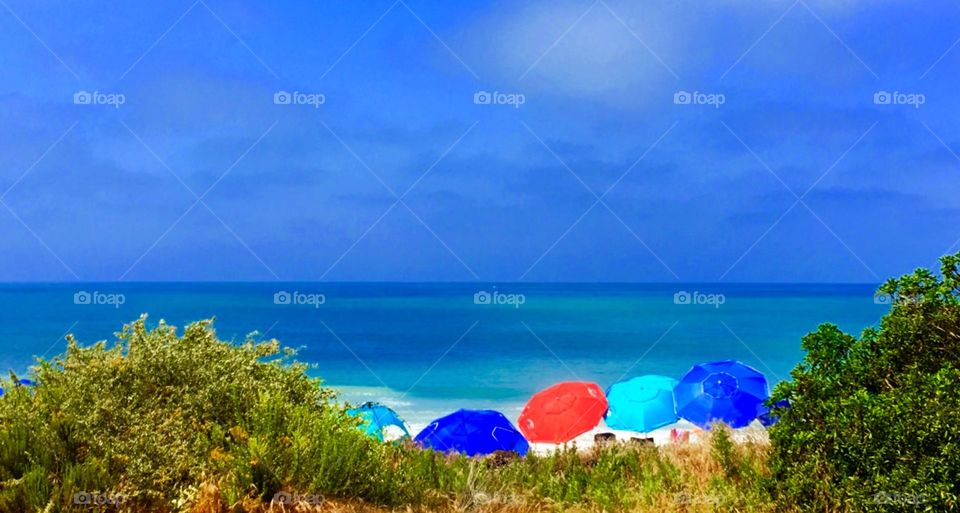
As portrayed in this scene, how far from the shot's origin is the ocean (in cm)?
4397

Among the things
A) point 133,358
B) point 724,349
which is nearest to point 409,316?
point 724,349

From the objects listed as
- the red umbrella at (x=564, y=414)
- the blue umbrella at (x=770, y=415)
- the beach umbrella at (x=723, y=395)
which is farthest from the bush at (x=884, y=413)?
the red umbrella at (x=564, y=414)

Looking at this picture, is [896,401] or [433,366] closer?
[896,401]

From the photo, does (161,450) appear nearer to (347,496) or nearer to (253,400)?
(253,400)

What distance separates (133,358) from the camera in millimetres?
6234

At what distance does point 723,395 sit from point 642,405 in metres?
2.10

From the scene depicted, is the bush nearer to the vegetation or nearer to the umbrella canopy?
the vegetation

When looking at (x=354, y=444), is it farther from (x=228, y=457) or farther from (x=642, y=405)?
(x=642, y=405)

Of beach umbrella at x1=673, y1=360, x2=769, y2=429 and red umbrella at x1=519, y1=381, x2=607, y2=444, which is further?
red umbrella at x1=519, y1=381, x2=607, y2=444

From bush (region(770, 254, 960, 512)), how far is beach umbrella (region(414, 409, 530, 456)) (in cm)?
767

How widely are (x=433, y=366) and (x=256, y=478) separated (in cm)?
4735

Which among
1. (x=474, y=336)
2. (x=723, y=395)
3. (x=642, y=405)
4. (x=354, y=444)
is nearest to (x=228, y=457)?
(x=354, y=444)

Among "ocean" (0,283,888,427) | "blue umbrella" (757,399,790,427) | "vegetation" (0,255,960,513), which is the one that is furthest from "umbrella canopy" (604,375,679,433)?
"vegetation" (0,255,960,513)

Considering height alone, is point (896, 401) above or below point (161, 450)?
above
